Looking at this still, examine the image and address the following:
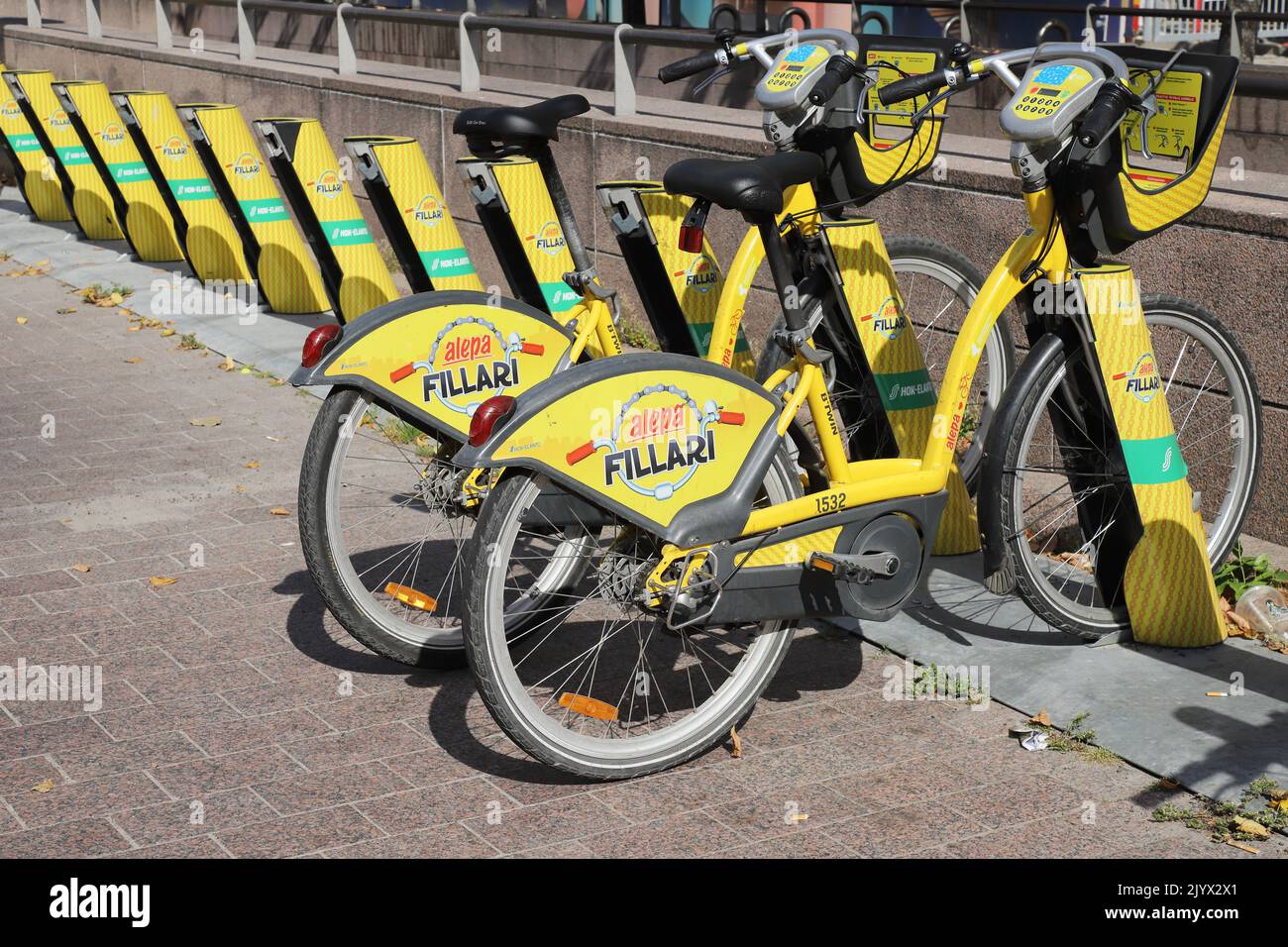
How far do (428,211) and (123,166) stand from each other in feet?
17.9

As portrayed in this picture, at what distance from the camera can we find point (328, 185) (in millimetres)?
9406

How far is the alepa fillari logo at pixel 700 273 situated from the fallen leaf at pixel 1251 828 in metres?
2.82

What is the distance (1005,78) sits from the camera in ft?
15.5

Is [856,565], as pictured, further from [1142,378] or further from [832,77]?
[832,77]

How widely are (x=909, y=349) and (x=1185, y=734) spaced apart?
5.79ft

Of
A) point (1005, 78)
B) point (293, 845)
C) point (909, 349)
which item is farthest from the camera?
point (909, 349)

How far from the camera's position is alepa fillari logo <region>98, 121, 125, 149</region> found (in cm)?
1229

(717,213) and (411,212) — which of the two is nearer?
(411,212)

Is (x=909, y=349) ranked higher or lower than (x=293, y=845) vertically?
higher

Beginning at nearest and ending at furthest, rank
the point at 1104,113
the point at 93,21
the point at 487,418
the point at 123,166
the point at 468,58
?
the point at 487,418 < the point at 1104,113 < the point at 468,58 < the point at 123,166 < the point at 93,21

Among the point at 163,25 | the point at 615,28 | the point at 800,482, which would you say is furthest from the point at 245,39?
the point at 800,482

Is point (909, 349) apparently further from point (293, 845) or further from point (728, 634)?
point (293, 845)

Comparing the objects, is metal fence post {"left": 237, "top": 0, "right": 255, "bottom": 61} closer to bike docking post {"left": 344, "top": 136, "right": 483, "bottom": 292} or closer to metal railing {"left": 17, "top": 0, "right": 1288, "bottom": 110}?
metal railing {"left": 17, "top": 0, "right": 1288, "bottom": 110}
